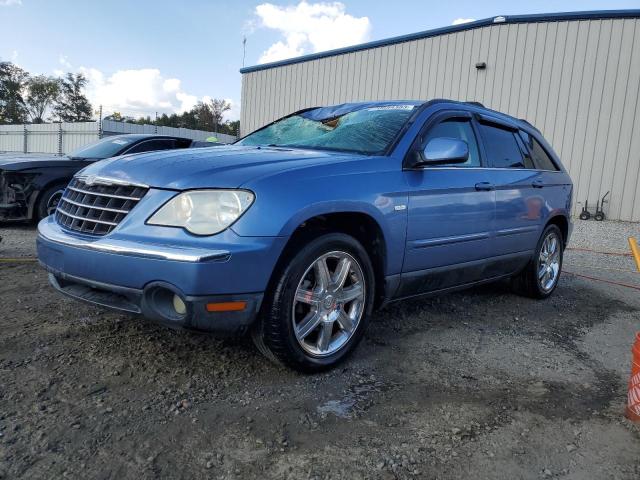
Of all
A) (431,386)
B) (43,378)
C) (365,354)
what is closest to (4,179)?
(43,378)

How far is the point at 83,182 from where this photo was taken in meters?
3.13

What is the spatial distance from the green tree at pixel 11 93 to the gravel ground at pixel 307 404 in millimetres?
68266

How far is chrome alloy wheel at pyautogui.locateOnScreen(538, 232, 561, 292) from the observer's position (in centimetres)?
519

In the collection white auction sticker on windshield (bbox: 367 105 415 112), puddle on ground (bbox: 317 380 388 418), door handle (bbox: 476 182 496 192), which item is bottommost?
puddle on ground (bbox: 317 380 388 418)

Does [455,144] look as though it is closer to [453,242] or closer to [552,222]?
[453,242]

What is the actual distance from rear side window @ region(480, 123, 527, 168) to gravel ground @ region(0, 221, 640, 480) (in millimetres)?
1382

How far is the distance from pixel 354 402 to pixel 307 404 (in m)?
0.24

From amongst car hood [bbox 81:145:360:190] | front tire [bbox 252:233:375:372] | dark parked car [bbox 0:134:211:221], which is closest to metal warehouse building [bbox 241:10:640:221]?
dark parked car [bbox 0:134:211:221]

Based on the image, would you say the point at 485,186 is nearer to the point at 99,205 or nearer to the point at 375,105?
the point at 375,105

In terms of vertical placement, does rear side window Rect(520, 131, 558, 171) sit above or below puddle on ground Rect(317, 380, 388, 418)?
above

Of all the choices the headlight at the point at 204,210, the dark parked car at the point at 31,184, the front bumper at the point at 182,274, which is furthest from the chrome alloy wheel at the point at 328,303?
the dark parked car at the point at 31,184

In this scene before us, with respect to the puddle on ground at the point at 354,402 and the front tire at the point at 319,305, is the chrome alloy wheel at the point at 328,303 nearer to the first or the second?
the front tire at the point at 319,305

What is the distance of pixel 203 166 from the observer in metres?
2.81

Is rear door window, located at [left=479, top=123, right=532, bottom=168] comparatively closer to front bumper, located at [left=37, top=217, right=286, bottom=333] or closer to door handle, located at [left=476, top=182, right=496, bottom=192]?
door handle, located at [left=476, top=182, right=496, bottom=192]
